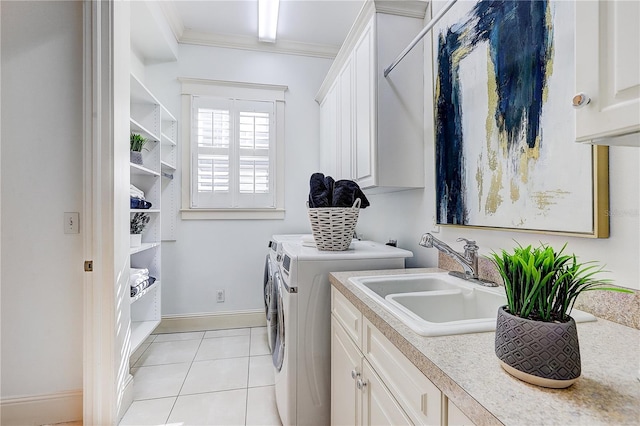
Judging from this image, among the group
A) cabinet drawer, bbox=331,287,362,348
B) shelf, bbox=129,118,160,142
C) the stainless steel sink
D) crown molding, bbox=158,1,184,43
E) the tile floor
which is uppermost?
crown molding, bbox=158,1,184,43

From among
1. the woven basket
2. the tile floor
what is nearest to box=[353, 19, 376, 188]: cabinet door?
the woven basket

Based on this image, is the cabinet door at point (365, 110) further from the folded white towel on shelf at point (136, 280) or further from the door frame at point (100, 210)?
the folded white towel on shelf at point (136, 280)

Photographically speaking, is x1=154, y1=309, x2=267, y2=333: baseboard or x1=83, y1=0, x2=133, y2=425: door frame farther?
x1=154, y1=309, x2=267, y2=333: baseboard

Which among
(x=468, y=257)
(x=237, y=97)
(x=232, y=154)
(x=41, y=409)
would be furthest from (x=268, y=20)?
(x=41, y=409)

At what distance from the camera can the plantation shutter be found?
2.84 meters

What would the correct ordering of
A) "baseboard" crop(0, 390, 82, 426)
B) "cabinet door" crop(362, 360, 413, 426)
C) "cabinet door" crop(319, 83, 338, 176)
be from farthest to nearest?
"cabinet door" crop(319, 83, 338, 176) → "baseboard" crop(0, 390, 82, 426) → "cabinet door" crop(362, 360, 413, 426)

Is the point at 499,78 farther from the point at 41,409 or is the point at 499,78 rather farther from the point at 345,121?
the point at 41,409

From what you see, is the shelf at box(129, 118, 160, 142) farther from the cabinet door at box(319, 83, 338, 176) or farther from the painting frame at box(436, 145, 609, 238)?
the painting frame at box(436, 145, 609, 238)

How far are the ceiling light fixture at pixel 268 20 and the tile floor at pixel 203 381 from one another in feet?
9.23

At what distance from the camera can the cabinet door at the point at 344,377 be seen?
1.05m

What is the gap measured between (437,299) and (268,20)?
2623 mm

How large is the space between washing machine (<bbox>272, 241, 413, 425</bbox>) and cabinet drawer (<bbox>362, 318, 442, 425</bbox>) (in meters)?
0.50

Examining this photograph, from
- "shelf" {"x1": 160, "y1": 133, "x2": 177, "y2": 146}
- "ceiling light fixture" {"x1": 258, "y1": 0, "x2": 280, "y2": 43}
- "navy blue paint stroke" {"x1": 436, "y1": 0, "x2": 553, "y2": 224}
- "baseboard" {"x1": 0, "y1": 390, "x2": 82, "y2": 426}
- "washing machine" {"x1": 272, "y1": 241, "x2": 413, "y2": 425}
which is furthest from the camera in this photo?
"shelf" {"x1": 160, "y1": 133, "x2": 177, "y2": 146}

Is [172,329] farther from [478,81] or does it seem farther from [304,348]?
[478,81]
